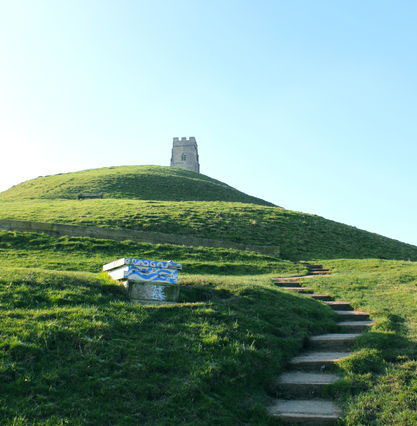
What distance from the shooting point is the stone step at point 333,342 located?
927cm

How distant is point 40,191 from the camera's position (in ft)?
183

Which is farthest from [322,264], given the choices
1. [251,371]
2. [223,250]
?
[251,371]

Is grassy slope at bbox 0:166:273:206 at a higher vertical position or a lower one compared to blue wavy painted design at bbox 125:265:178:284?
higher

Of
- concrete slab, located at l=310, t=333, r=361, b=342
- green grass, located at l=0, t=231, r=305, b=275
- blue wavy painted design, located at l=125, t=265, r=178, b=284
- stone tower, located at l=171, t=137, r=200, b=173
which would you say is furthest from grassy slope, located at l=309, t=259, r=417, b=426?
stone tower, located at l=171, t=137, r=200, b=173

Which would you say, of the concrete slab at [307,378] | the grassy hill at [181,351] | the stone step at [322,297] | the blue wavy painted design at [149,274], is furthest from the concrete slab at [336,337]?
the stone step at [322,297]

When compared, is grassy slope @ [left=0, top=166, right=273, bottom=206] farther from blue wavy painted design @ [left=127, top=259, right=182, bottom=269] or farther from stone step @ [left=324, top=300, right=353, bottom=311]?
blue wavy painted design @ [left=127, top=259, right=182, bottom=269]

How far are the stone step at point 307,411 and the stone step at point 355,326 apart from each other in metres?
3.67

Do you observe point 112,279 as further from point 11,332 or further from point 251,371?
point 251,371

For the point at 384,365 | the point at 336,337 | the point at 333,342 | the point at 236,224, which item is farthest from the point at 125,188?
the point at 384,365

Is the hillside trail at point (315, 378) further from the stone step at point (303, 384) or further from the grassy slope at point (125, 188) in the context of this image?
the grassy slope at point (125, 188)

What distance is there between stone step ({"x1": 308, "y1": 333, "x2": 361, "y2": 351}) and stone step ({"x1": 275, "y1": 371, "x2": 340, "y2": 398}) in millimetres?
1523

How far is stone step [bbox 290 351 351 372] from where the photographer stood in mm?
8281

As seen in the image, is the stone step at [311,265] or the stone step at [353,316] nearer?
the stone step at [353,316]

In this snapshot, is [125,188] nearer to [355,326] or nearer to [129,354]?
[355,326]
